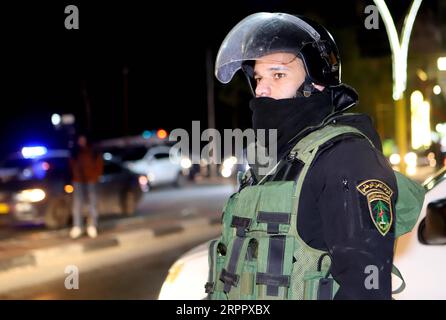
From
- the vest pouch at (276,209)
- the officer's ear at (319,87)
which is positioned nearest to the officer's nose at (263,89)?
the officer's ear at (319,87)

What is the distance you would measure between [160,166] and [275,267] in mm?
23213

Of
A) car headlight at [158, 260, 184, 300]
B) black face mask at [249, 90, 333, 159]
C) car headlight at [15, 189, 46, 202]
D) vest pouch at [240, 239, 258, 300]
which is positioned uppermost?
black face mask at [249, 90, 333, 159]

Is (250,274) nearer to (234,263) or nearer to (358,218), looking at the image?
(234,263)

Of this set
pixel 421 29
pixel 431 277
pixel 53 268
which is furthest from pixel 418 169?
pixel 431 277

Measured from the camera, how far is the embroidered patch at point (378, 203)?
1832 millimetres

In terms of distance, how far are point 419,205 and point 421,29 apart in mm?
15871

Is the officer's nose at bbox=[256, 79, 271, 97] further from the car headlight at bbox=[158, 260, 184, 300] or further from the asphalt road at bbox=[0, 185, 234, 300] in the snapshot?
the asphalt road at bbox=[0, 185, 234, 300]

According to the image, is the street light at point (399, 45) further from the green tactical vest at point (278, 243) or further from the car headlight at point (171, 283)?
the green tactical vest at point (278, 243)

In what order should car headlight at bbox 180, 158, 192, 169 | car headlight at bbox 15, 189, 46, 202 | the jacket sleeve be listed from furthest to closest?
car headlight at bbox 180, 158, 192, 169
car headlight at bbox 15, 189, 46, 202
the jacket sleeve

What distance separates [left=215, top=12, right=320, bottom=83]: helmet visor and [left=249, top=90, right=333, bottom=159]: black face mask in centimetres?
17

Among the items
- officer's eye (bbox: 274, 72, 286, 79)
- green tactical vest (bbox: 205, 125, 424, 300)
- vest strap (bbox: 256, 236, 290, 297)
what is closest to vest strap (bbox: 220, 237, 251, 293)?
green tactical vest (bbox: 205, 125, 424, 300)

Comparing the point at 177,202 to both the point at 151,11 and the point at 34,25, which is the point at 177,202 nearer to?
the point at 34,25

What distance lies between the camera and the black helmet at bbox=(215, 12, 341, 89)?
2174 mm

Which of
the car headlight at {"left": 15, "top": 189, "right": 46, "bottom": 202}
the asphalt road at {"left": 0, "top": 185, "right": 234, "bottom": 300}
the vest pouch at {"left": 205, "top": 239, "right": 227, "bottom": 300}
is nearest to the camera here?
the vest pouch at {"left": 205, "top": 239, "right": 227, "bottom": 300}
